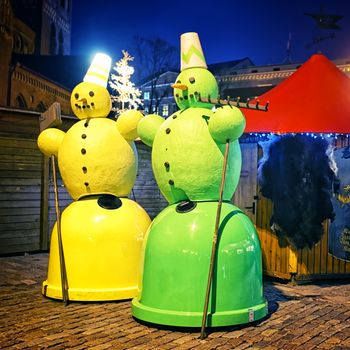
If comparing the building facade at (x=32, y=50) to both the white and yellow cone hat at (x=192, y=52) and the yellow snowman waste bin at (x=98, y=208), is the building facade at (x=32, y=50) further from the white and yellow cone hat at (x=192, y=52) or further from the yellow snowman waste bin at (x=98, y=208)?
the white and yellow cone hat at (x=192, y=52)

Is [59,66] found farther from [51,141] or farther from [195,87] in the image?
[195,87]

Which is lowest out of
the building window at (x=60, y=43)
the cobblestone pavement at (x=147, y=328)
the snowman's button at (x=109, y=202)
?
the cobblestone pavement at (x=147, y=328)

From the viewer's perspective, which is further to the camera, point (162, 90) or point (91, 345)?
point (162, 90)

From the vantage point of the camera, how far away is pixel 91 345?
434cm

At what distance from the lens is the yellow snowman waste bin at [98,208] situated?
19.9 feet

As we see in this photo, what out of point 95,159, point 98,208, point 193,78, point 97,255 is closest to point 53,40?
point 95,159

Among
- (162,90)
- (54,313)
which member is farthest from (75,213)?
(162,90)

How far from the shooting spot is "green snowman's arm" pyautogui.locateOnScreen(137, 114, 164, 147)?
5839mm

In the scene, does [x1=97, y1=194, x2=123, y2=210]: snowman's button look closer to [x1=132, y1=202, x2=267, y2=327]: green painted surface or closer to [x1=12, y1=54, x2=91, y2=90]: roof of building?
[x1=132, y1=202, x2=267, y2=327]: green painted surface

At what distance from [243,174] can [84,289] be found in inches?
249

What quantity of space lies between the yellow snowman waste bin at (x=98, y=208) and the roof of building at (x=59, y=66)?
88.1 feet

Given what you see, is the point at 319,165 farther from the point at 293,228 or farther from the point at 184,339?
the point at 184,339

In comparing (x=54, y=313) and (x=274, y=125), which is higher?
(x=274, y=125)

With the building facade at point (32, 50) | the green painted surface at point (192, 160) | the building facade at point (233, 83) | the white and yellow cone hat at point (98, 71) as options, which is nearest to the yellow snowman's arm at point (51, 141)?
the white and yellow cone hat at point (98, 71)
